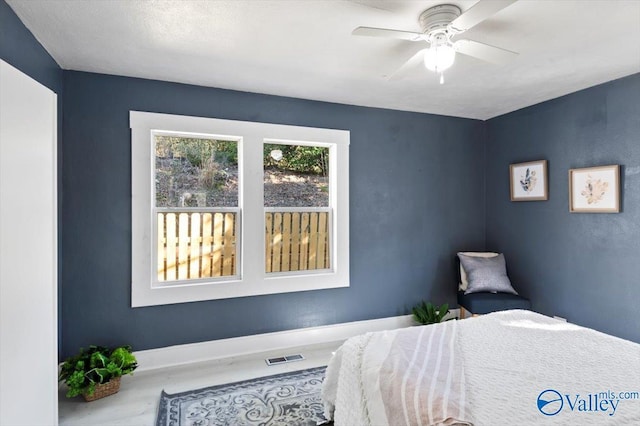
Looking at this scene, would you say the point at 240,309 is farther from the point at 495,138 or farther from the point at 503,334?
the point at 495,138

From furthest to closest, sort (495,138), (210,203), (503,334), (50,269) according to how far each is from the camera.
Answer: (495,138), (210,203), (503,334), (50,269)

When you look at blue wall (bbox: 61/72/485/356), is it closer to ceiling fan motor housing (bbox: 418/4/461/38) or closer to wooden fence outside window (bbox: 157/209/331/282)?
wooden fence outside window (bbox: 157/209/331/282)

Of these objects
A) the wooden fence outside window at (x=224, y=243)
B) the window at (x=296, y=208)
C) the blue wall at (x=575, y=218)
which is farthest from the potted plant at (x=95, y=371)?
the blue wall at (x=575, y=218)

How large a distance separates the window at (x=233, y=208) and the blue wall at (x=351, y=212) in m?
0.11

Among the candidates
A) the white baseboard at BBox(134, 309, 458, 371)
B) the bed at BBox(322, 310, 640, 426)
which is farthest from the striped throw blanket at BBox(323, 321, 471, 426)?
the white baseboard at BBox(134, 309, 458, 371)

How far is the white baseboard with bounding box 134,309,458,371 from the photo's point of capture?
9.98 ft

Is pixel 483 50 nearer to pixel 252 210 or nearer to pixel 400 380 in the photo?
pixel 400 380

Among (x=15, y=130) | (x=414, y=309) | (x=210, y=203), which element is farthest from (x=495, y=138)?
(x=15, y=130)

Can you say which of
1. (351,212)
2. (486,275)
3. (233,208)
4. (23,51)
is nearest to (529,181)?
(486,275)

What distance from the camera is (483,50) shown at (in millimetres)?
2064

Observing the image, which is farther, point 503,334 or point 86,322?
point 86,322

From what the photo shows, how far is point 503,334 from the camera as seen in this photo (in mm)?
2105

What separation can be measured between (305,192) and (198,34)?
1.84 metres

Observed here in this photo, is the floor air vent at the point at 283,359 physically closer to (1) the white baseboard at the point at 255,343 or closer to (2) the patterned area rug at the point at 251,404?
(1) the white baseboard at the point at 255,343
